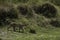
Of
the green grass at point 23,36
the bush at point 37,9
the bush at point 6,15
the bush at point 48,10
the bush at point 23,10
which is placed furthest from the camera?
the bush at point 48,10

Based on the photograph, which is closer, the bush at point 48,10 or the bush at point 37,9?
the bush at point 37,9

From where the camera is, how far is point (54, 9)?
24516 mm

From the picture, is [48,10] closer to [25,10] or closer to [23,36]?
[25,10]

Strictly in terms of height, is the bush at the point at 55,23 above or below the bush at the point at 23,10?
below

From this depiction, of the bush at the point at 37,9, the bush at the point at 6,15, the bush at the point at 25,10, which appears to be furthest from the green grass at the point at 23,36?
the bush at the point at 37,9

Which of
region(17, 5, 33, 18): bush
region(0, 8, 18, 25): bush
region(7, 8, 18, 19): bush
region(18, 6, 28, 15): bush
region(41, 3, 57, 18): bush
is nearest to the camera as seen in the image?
region(0, 8, 18, 25): bush

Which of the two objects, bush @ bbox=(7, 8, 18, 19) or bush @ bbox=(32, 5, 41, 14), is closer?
bush @ bbox=(7, 8, 18, 19)

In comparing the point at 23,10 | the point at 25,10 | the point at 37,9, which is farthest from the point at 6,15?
the point at 37,9

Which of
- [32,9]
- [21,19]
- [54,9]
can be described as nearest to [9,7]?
[21,19]

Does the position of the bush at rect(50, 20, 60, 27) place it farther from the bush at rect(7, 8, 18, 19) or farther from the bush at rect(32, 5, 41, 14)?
the bush at rect(7, 8, 18, 19)

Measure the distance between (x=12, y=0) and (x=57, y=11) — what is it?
13.1 ft

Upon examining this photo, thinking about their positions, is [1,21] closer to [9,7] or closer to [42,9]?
[9,7]

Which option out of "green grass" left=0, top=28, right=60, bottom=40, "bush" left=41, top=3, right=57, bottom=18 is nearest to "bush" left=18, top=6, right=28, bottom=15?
"bush" left=41, top=3, right=57, bottom=18

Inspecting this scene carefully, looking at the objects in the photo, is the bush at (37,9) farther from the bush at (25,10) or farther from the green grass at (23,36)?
the green grass at (23,36)
